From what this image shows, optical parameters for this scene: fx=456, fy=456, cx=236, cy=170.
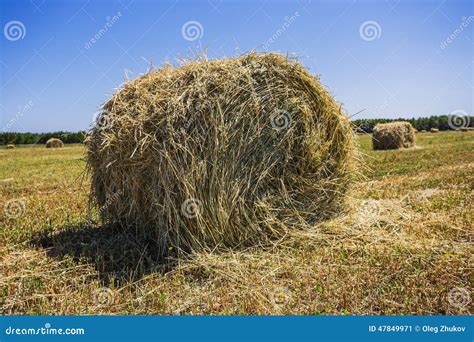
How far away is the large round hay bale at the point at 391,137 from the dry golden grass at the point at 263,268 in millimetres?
13920

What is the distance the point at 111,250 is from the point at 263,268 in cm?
184

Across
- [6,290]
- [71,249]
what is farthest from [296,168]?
[6,290]

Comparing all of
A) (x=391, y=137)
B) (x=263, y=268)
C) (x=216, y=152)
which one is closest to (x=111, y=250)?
(x=216, y=152)

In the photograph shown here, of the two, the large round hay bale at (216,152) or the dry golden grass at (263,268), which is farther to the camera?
the large round hay bale at (216,152)

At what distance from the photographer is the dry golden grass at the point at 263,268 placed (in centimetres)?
381

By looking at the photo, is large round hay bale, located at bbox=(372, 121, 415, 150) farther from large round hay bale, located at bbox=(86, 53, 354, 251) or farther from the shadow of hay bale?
the shadow of hay bale

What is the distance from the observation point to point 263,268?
463cm

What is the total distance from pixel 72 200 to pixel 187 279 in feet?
14.9

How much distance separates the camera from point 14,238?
5.75 metres

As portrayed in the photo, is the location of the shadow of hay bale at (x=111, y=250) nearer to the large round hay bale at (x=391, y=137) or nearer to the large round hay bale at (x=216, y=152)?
the large round hay bale at (x=216, y=152)

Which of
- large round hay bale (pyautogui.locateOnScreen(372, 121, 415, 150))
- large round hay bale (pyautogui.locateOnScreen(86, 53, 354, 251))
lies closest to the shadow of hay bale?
large round hay bale (pyautogui.locateOnScreen(86, 53, 354, 251))

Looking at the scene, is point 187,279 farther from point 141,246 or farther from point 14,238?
point 14,238

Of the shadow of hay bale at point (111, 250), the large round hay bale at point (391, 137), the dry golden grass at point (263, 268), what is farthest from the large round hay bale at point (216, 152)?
the large round hay bale at point (391, 137)

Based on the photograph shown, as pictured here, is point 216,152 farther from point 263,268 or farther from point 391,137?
point 391,137
